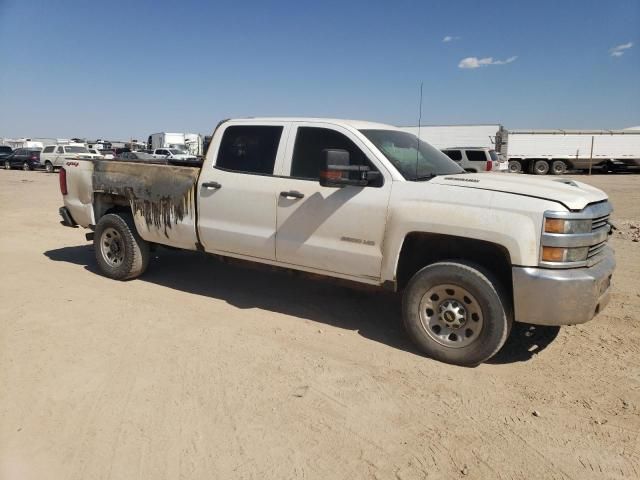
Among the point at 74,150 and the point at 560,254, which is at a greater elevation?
the point at 74,150

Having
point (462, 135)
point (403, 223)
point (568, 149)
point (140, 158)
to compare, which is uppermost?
point (462, 135)

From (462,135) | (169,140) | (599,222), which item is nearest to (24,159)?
(169,140)

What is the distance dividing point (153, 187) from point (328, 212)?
2.31 meters

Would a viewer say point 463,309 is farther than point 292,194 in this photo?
No

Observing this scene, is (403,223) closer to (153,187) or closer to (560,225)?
(560,225)

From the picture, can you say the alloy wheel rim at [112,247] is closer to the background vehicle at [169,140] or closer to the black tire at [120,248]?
the black tire at [120,248]

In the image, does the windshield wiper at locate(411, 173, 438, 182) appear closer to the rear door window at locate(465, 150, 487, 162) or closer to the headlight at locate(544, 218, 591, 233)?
the headlight at locate(544, 218, 591, 233)

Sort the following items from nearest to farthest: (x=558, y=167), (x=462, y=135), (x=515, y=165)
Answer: (x=558, y=167), (x=462, y=135), (x=515, y=165)

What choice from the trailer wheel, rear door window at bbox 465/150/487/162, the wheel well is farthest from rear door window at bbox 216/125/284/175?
the trailer wheel

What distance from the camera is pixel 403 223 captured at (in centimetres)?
411

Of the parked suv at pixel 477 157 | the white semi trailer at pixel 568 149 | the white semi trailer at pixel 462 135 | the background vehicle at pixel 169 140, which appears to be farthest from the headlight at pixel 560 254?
the background vehicle at pixel 169 140

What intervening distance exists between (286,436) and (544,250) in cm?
217

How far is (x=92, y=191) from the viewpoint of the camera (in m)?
6.40

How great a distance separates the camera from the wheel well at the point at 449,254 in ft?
13.1
